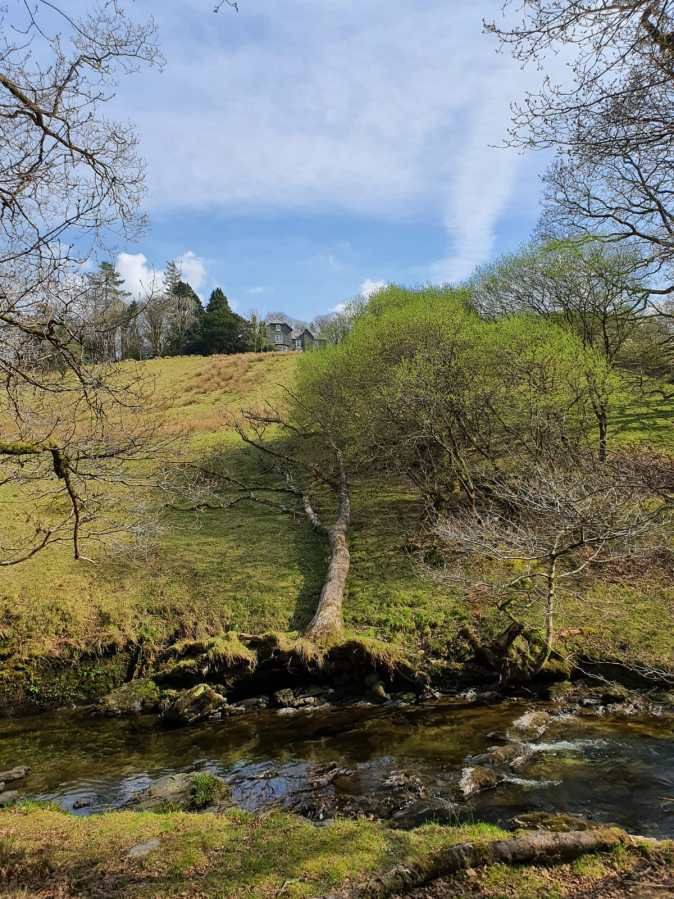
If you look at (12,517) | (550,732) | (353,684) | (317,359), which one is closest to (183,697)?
(353,684)

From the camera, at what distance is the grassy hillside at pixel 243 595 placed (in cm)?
1236

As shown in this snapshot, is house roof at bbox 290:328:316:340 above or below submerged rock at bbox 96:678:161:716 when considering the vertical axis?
above

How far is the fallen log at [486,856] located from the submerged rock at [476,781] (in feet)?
7.07

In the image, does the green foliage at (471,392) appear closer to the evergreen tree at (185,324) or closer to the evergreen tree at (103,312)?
the evergreen tree at (103,312)

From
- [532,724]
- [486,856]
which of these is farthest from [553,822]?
[532,724]

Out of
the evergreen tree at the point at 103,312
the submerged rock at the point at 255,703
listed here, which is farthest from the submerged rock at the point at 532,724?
the evergreen tree at the point at 103,312

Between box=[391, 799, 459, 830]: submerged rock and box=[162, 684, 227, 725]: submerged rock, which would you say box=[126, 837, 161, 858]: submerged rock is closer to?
box=[391, 799, 459, 830]: submerged rock

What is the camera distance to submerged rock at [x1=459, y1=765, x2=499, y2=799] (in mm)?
7078

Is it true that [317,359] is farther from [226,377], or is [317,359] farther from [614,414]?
[226,377]

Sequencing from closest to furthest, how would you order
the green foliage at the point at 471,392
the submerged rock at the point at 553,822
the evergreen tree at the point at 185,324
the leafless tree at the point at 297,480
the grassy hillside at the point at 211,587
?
the submerged rock at the point at 553,822 < the grassy hillside at the point at 211,587 < the green foliage at the point at 471,392 < the leafless tree at the point at 297,480 < the evergreen tree at the point at 185,324

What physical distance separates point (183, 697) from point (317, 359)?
1870 centimetres

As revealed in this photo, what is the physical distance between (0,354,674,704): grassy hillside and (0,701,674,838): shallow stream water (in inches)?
87.2

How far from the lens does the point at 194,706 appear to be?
10492 millimetres

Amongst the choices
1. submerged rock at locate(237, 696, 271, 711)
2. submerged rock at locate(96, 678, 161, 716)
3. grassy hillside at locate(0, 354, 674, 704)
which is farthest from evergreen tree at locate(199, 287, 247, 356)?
submerged rock at locate(237, 696, 271, 711)
